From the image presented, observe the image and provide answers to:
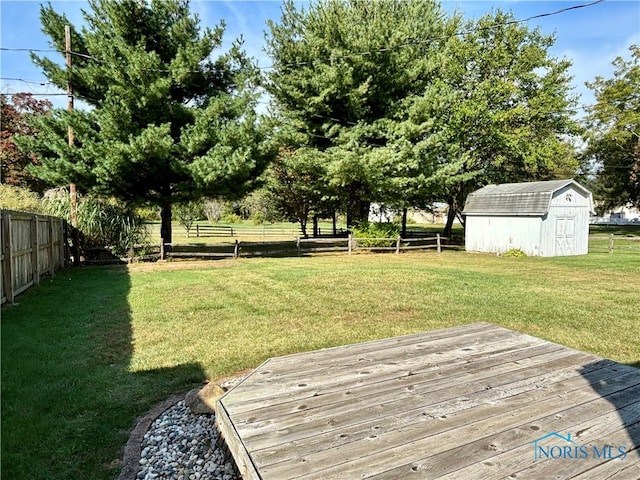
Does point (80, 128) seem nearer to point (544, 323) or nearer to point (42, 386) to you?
point (42, 386)

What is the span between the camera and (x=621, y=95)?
25.9 m

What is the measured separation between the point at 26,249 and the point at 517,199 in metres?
15.9

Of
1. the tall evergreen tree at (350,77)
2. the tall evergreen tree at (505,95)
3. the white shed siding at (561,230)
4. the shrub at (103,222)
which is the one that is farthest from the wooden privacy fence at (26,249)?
the white shed siding at (561,230)

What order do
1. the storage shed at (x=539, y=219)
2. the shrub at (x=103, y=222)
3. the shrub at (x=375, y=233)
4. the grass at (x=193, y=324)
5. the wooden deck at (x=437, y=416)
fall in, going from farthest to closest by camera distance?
the shrub at (x=375, y=233) < the storage shed at (x=539, y=219) < the shrub at (x=103, y=222) < the grass at (x=193, y=324) < the wooden deck at (x=437, y=416)

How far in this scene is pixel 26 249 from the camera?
23.6 feet

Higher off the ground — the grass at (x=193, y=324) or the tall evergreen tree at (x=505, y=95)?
the tall evergreen tree at (x=505, y=95)

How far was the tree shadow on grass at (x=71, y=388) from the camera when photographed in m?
2.47

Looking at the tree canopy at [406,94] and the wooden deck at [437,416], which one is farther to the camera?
the tree canopy at [406,94]

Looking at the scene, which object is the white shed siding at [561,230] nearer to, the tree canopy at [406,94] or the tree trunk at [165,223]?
the tree canopy at [406,94]

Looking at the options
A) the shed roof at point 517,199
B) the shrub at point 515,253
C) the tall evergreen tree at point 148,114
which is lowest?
the shrub at point 515,253

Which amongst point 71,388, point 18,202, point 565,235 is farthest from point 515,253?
point 18,202

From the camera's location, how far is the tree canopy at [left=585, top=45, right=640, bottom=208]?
25688 mm

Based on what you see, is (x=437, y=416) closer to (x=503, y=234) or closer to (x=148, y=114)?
(x=148, y=114)

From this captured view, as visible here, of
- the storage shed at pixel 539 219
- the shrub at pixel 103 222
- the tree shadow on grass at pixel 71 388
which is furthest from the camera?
the storage shed at pixel 539 219
